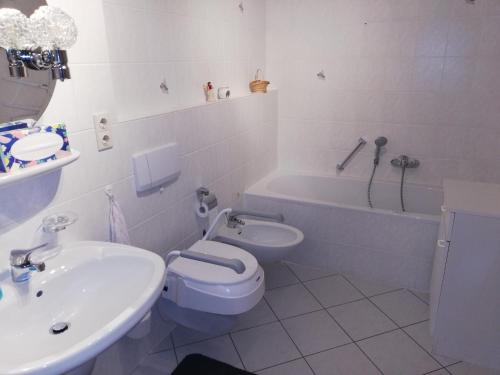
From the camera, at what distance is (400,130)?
9.04ft

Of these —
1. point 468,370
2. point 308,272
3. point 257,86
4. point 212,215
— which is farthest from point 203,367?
point 257,86

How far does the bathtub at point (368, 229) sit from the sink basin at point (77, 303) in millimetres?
1530

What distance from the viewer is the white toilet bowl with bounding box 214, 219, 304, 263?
7.00ft

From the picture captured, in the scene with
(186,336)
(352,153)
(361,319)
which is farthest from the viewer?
(352,153)

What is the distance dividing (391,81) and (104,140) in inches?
83.6

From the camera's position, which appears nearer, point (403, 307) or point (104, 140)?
point (104, 140)

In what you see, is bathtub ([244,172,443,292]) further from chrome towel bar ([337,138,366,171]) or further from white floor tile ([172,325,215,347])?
white floor tile ([172,325,215,347])

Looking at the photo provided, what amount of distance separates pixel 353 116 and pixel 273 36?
93 centimetres

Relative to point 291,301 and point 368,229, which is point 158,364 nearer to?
point 291,301

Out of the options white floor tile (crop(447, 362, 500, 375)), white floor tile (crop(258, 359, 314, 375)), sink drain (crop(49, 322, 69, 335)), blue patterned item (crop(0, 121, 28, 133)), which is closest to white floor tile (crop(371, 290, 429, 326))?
white floor tile (crop(447, 362, 500, 375))

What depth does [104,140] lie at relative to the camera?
1462 mm

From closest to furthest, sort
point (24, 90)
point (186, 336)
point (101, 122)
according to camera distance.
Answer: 1. point (24, 90)
2. point (101, 122)
3. point (186, 336)

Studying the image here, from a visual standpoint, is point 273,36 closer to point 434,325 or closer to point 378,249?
point 378,249

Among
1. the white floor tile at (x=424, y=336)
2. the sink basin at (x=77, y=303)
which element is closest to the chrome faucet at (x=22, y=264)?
the sink basin at (x=77, y=303)
